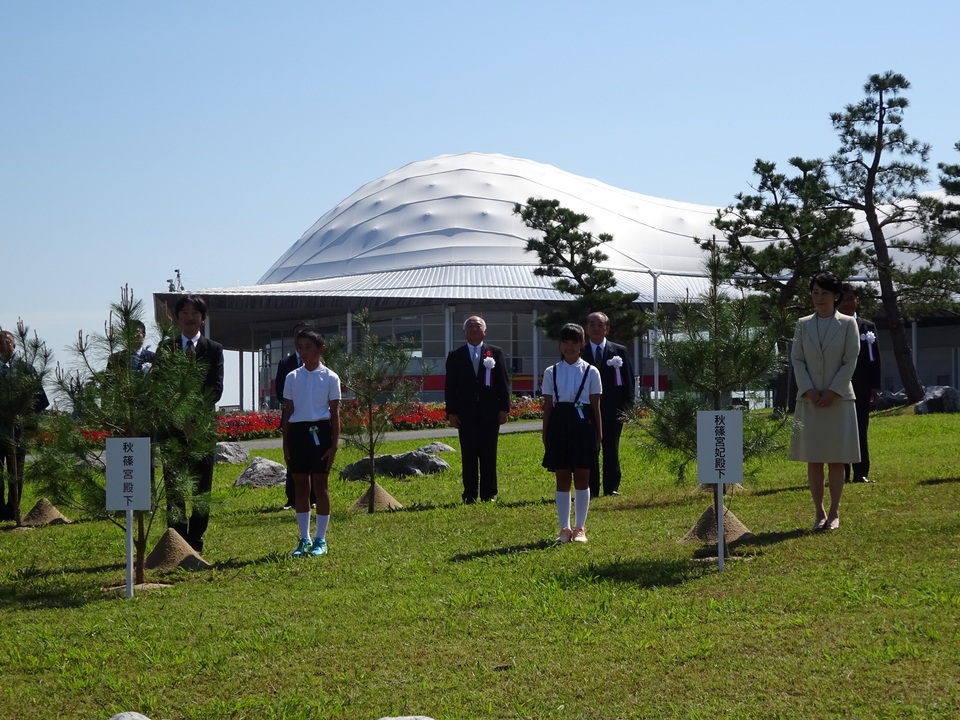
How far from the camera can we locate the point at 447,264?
58531mm

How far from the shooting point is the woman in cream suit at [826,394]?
8750 mm

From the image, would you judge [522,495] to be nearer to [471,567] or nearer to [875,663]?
[471,567]

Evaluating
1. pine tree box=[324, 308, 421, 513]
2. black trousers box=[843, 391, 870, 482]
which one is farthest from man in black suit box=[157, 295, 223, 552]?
black trousers box=[843, 391, 870, 482]

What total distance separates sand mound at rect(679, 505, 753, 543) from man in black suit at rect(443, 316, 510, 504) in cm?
361

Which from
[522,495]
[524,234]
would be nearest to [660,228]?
[524,234]

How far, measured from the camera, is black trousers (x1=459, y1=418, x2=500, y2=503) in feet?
40.5

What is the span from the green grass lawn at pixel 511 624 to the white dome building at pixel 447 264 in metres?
32.9

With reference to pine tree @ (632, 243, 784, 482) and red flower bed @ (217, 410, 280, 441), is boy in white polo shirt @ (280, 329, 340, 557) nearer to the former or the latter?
pine tree @ (632, 243, 784, 482)

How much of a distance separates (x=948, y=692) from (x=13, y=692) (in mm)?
4229

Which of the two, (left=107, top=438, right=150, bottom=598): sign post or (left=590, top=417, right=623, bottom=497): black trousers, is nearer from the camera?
(left=107, top=438, right=150, bottom=598): sign post

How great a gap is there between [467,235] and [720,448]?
5577cm

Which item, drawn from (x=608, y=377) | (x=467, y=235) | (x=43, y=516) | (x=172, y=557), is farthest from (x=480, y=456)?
(x=467, y=235)

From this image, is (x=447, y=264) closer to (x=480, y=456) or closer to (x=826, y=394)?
(x=480, y=456)

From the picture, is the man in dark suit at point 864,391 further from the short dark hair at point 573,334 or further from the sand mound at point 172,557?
the sand mound at point 172,557
